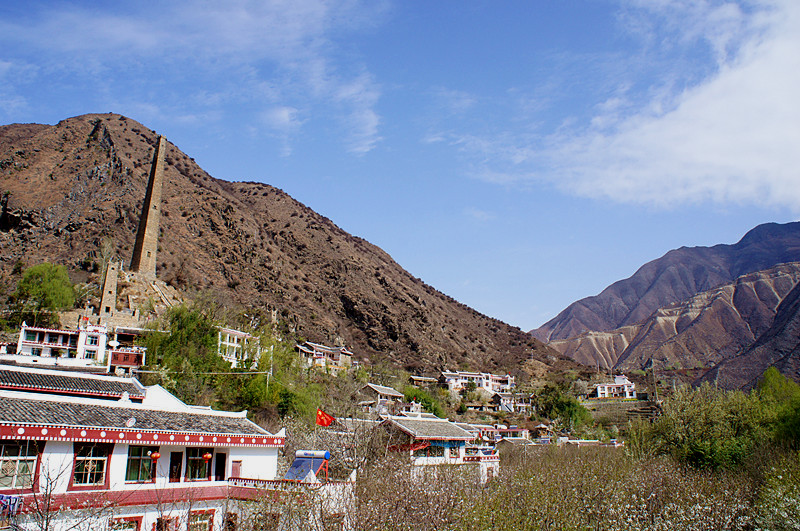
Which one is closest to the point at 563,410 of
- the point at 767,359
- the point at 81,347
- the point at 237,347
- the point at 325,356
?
the point at 325,356

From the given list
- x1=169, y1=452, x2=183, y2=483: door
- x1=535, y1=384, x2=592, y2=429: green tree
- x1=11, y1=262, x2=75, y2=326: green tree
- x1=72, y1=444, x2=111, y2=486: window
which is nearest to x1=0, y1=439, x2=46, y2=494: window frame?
x1=72, y1=444, x2=111, y2=486: window

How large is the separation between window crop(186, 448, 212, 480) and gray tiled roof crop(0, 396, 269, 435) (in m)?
0.75

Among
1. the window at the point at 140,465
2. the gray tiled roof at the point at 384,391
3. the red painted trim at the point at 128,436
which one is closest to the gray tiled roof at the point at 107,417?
the red painted trim at the point at 128,436

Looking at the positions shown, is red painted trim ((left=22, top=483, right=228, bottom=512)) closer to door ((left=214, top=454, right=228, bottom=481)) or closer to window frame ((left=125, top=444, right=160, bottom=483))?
window frame ((left=125, top=444, right=160, bottom=483))

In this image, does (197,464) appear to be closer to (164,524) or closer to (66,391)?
(164,524)

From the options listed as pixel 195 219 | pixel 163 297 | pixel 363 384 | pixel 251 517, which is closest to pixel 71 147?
pixel 195 219

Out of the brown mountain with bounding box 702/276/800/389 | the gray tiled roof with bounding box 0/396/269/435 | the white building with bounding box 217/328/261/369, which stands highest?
the brown mountain with bounding box 702/276/800/389

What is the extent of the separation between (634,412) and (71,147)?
9655cm

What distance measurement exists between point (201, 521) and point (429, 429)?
18605mm

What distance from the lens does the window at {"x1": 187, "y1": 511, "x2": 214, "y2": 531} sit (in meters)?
17.0

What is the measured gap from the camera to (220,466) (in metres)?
20.9

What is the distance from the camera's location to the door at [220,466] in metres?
20.7

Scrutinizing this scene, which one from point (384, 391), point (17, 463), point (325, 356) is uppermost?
point (325, 356)

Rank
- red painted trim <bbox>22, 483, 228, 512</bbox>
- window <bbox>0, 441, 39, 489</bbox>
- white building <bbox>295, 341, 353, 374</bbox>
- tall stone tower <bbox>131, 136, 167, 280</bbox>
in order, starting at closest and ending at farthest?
red painted trim <bbox>22, 483, 228, 512</bbox>, window <bbox>0, 441, 39, 489</bbox>, tall stone tower <bbox>131, 136, 167, 280</bbox>, white building <bbox>295, 341, 353, 374</bbox>
